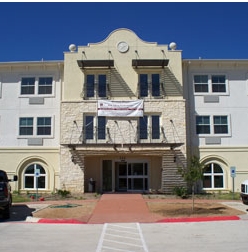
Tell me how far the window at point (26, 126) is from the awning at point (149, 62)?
9177mm

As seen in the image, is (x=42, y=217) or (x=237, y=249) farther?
(x=42, y=217)

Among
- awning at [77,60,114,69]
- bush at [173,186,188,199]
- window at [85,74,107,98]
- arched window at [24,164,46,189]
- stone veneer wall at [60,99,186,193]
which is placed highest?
awning at [77,60,114,69]

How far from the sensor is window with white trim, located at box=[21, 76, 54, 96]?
88.8 feet

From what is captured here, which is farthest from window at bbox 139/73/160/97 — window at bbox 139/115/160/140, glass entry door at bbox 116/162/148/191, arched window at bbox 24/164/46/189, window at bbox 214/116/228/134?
arched window at bbox 24/164/46/189

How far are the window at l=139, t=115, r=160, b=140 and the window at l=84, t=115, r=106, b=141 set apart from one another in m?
2.72

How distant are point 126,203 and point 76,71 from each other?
11373 mm

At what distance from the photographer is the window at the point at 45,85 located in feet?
88.8

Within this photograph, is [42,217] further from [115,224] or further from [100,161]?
[100,161]

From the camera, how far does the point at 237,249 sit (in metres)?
8.40

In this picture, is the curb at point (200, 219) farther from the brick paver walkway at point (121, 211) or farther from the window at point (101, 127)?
the window at point (101, 127)

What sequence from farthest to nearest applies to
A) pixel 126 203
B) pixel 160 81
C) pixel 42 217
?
pixel 160 81 → pixel 126 203 → pixel 42 217

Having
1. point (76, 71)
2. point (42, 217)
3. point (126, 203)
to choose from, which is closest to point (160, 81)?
point (76, 71)

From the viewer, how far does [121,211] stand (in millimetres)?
16594

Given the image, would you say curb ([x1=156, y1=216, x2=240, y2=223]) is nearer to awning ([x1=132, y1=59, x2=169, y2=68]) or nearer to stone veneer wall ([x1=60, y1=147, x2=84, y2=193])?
stone veneer wall ([x1=60, y1=147, x2=84, y2=193])
